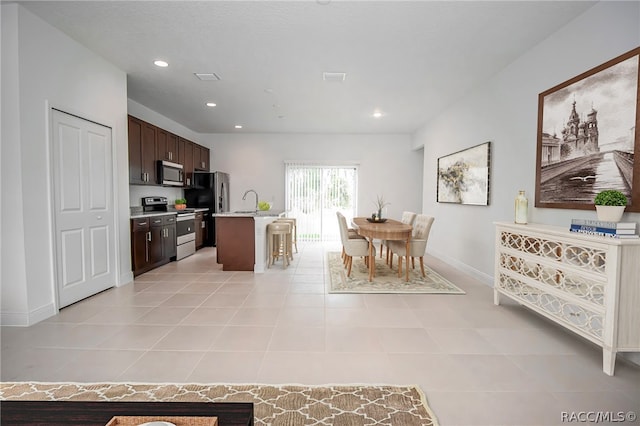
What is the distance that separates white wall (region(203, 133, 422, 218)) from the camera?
7516 millimetres

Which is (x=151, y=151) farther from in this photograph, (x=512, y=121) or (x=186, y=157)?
(x=512, y=121)

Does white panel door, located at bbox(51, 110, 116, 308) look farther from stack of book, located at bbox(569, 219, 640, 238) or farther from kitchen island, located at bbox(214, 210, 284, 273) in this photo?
stack of book, located at bbox(569, 219, 640, 238)

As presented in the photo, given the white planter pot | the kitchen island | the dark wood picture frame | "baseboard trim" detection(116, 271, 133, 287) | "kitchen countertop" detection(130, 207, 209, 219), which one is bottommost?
"baseboard trim" detection(116, 271, 133, 287)

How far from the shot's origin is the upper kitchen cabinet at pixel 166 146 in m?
5.19

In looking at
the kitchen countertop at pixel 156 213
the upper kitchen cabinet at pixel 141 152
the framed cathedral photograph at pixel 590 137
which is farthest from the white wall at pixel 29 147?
the framed cathedral photograph at pixel 590 137

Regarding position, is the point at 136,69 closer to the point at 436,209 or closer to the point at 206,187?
the point at 206,187

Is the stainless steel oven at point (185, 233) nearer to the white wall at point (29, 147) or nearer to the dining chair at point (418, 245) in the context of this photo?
the white wall at point (29, 147)

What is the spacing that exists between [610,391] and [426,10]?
10.0 ft

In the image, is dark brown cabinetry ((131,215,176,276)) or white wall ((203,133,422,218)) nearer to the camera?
dark brown cabinetry ((131,215,176,276))

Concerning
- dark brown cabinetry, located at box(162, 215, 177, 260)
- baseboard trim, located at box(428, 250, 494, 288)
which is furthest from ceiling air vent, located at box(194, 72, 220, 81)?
baseboard trim, located at box(428, 250, 494, 288)

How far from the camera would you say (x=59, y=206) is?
2959 millimetres

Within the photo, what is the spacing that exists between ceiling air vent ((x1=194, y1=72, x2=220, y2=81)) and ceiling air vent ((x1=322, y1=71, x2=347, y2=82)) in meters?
1.46

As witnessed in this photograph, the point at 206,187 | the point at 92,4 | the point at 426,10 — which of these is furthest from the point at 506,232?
the point at 206,187

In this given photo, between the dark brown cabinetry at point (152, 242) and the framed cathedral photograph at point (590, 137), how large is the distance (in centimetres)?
Result: 507
